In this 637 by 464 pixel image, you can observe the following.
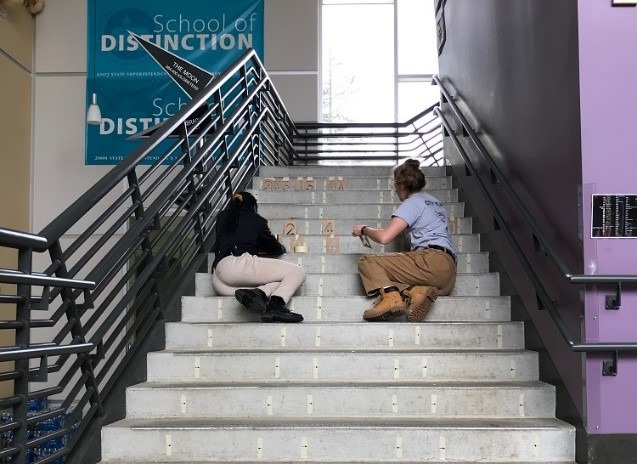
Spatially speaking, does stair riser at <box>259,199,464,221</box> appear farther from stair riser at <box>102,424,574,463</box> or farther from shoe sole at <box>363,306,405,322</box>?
stair riser at <box>102,424,574,463</box>

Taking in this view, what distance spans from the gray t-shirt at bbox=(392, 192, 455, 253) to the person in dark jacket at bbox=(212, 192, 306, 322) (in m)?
0.70

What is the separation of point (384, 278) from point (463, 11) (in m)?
2.64

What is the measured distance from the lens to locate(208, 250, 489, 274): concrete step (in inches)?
210

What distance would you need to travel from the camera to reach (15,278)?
262 centimetres

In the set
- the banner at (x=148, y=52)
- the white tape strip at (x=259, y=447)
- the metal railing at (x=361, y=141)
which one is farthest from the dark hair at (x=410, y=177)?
the banner at (x=148, y=52)

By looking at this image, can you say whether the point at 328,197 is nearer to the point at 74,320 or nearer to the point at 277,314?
the point at 277,314

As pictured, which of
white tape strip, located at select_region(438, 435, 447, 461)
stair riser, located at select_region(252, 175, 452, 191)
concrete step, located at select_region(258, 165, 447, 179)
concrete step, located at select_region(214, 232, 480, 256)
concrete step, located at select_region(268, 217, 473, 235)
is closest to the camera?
white tape strip, located at select_region(438, 435, 447, 461)

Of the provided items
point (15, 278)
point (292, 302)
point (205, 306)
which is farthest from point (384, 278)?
point (15, 278)

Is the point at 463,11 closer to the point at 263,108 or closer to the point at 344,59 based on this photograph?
the point at 263,108

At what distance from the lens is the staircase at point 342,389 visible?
3.57 meters

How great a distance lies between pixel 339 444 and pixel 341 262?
193cm

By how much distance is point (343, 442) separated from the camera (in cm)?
357

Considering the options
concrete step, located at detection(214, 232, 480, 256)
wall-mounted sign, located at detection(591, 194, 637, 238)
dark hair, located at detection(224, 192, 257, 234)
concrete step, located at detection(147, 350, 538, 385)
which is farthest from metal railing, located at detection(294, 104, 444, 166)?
wall-mounted sign, located at detection(591, 194, 637, 238)

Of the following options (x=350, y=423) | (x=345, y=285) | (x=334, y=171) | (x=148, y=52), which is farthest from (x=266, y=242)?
(x=148, y=52)
